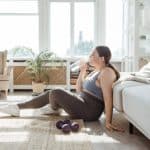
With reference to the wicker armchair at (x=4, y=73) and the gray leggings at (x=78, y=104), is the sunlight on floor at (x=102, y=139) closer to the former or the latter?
the gray leggings at (x=78, y=104)

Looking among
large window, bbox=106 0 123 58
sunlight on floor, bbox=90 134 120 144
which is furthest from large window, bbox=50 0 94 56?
A: sunlight on floor, bbox=90 134 120 144

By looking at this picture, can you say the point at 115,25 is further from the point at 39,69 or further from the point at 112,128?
the point at 112,128

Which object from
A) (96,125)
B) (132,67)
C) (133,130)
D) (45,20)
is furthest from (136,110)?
(45,20)

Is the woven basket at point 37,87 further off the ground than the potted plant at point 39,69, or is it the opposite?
the potted plant at point 39,69

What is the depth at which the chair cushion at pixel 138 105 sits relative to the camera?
119 inches

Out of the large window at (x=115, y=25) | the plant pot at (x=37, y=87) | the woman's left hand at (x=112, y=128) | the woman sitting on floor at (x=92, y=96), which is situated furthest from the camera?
the large window at (x=115, y=25)

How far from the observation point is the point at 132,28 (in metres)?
6.78

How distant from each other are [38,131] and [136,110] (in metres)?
1.11

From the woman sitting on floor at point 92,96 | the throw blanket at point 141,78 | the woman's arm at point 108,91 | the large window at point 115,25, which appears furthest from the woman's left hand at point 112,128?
the large window at point 115,25

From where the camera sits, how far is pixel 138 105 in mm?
3256

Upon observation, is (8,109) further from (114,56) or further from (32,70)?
(114,56)

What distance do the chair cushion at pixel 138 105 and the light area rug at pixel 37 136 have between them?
1.59 feet

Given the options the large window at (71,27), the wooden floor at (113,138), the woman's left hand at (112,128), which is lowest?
the wooden floor at (113,138)

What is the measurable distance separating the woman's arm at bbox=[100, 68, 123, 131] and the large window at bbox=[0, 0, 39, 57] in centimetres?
397
